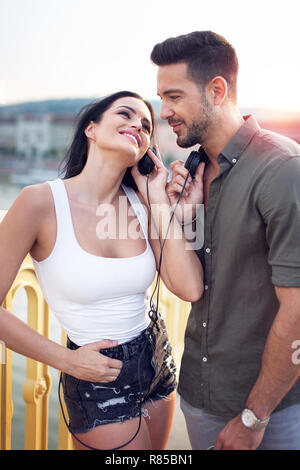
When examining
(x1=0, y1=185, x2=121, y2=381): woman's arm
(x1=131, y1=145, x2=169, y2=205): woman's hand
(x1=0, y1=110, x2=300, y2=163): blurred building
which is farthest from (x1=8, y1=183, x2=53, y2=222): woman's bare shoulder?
(x1=0, y1=110, x2=300, y2=163): blurred building

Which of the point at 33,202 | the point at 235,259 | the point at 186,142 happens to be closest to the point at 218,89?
the point at 186,142

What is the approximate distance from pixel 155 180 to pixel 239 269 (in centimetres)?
58

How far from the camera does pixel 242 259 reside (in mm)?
1470

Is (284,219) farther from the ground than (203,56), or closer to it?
closer to it

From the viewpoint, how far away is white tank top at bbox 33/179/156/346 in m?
1.44

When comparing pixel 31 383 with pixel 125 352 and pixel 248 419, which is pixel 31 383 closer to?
pixel 125 352

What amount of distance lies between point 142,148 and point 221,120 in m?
0.37

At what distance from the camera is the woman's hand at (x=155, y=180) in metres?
1.78

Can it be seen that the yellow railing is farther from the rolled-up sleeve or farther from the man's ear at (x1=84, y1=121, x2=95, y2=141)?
the rolled-up sleeve

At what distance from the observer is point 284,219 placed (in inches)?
50.8

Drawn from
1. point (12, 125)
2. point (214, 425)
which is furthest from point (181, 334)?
point (12, 125)

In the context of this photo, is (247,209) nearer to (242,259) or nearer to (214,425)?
(242,259)

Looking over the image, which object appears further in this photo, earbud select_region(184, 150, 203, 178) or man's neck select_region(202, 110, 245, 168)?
earbud select_region(184, 150, 203, 178)

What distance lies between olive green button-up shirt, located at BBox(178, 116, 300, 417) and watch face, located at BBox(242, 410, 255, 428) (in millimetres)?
98
